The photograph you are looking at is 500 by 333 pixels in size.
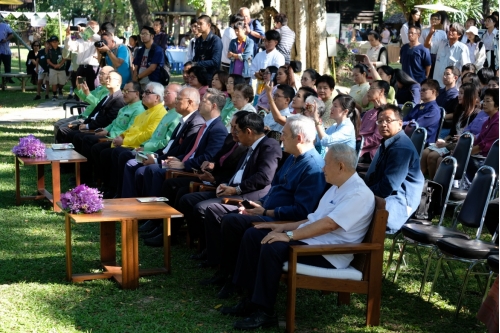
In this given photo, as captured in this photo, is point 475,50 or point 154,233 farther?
point 475,50

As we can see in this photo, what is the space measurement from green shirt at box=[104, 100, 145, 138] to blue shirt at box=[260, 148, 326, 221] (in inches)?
164

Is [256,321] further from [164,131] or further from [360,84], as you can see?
[360,84]

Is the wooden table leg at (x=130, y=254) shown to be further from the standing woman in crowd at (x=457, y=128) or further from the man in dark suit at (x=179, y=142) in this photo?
the standing woman in crowd at (x=457, y=128)

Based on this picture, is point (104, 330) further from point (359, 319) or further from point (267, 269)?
point (359, 319)

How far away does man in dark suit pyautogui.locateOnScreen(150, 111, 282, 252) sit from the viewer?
615 cm

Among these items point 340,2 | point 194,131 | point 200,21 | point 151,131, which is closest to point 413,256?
point 194,131

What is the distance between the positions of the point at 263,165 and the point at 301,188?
2.89ft

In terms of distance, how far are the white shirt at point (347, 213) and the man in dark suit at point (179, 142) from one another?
10.0 feet

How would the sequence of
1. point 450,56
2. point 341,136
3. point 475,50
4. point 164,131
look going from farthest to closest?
point 475,50, point 450,56, point 164,131, point 341,136

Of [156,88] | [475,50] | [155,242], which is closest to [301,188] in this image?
[155,242]

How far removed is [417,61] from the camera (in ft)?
A: 41.2

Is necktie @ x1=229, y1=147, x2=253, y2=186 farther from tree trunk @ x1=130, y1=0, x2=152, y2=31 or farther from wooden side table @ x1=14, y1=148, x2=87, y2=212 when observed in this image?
tree trunk @ x1=130, y1=0, x2=152, y2=31

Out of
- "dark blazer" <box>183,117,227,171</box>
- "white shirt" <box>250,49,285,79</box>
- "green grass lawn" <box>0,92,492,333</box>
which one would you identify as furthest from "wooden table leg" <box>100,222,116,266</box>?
"white shirt" <box>250,49,285,79</box>

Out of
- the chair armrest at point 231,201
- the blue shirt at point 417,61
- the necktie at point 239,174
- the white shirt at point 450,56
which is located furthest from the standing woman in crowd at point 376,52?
the chair armrest at point 231,201
